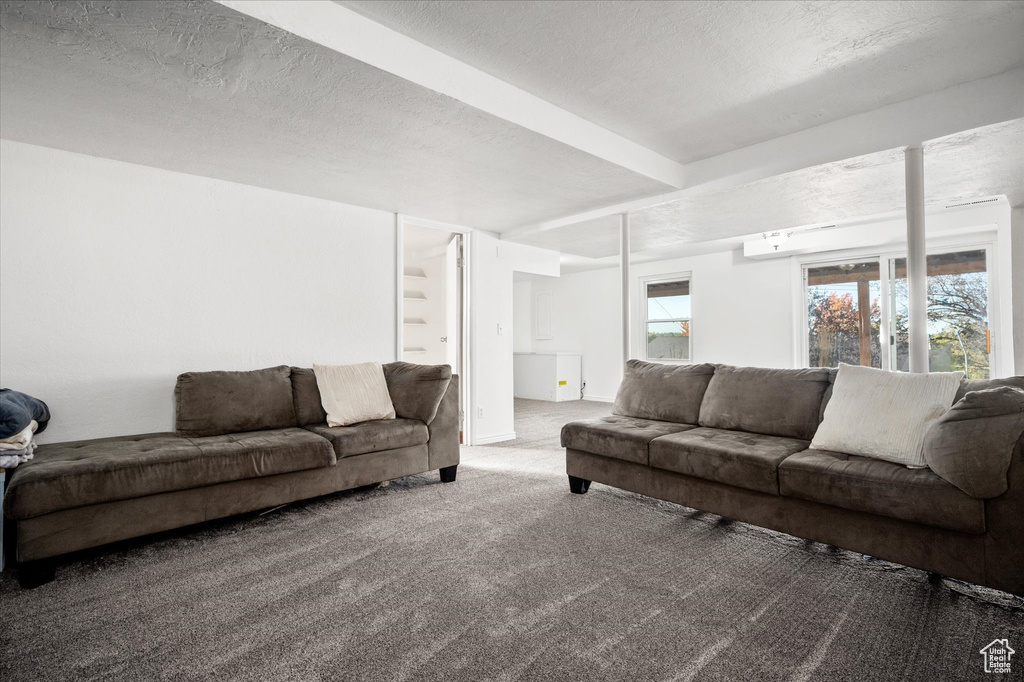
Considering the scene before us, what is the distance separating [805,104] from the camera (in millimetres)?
3033

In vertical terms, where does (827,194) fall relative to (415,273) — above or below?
above

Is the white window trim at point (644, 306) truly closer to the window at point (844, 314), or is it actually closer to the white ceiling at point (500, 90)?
the window at point (844, 314)

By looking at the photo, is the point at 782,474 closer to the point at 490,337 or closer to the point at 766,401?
the point at 766,401

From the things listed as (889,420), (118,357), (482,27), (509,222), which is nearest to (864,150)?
(889,420)

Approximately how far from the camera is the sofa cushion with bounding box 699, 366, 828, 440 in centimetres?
295

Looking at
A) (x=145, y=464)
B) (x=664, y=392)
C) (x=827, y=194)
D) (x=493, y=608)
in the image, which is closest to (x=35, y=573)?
(x=145, y=464)

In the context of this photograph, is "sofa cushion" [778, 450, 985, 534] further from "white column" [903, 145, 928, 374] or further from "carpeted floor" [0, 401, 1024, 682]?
"white column" [903, 145, 928, 374]

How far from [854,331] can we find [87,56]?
7.92 m

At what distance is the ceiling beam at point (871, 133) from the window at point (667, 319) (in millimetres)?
4260

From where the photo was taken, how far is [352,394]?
3.69m

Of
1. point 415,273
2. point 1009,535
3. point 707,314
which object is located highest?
point 415,273

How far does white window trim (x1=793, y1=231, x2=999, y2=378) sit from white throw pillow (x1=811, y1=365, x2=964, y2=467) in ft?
7.19

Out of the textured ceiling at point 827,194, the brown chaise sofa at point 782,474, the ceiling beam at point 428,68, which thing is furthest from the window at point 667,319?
the ceiling beam at point 428,68

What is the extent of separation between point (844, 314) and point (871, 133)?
438 centimetres
